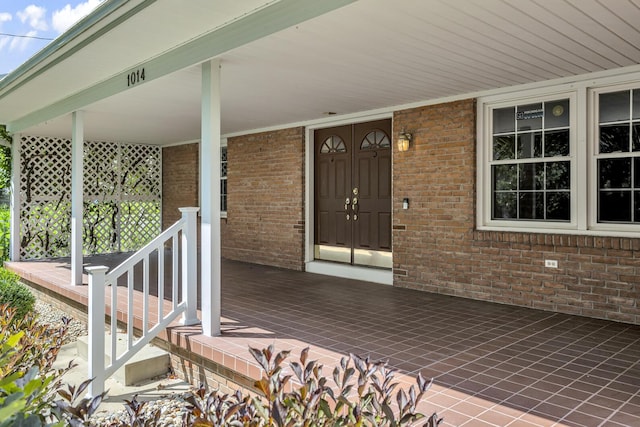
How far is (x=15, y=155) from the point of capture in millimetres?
Answer: 8891

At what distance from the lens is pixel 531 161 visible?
17.9 ft

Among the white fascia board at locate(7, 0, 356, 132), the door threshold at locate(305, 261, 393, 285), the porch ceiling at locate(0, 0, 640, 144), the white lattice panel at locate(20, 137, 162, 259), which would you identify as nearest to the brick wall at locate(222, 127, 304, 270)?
the door threshold at locate(305, 261, 393, 285)

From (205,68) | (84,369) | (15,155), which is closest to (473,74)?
(205,68)

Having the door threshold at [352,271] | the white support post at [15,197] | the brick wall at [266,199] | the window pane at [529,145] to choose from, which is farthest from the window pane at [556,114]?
the white support post at [15,197]

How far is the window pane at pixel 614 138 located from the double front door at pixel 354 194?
8.97 feet

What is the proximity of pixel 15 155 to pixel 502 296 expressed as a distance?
27.5 feet

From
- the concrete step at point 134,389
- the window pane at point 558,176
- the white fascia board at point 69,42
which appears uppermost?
the white fascia board at point 69,42

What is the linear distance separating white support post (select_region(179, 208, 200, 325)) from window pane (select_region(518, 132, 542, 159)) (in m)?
3.56

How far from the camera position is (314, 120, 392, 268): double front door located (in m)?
7.09

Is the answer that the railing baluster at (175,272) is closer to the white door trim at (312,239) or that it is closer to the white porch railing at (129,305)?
the white porch railing at (129,305)

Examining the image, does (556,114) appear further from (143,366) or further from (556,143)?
(143,366)

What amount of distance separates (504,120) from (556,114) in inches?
22.7

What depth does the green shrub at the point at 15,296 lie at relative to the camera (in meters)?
5.36

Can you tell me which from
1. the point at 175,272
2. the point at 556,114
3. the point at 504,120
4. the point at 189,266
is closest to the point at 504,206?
the point at 504,120
